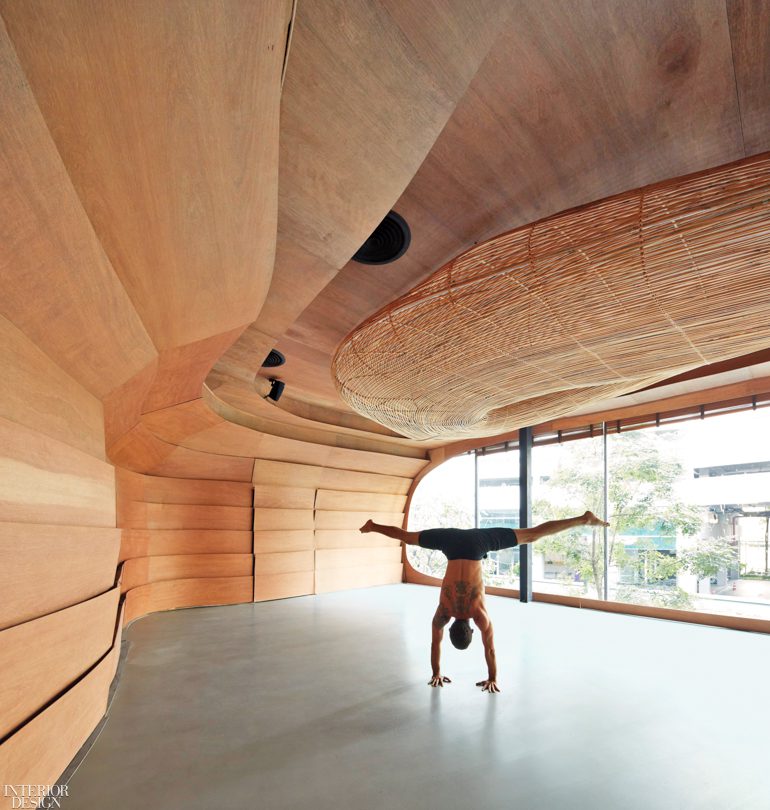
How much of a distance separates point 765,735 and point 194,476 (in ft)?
24.5

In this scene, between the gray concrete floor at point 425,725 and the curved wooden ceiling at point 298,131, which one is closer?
the curved wooden ceiling at point 298,131

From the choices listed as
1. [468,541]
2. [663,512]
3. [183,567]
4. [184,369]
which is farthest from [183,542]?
[663,512]

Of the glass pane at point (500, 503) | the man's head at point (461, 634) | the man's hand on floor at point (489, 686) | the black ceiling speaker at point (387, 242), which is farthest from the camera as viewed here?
the glass pane at point (500, 503)

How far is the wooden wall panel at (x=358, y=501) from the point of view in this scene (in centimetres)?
1006

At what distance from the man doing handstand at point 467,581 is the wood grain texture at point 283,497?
4.67m

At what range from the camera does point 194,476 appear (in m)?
8.16

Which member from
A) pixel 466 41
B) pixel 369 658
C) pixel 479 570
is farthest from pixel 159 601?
pixel 466 41

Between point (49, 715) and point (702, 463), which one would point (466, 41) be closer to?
point (49, 715)

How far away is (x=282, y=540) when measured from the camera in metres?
9.13

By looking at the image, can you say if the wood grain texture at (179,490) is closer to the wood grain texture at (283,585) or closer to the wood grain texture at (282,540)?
the wood grain texture at (282,540)

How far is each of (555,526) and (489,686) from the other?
150 cm

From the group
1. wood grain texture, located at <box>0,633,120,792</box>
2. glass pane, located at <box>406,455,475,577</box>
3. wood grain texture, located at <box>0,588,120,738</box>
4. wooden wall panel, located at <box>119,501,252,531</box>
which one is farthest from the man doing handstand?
glass pane, located at <box>406,455,475,577</box>

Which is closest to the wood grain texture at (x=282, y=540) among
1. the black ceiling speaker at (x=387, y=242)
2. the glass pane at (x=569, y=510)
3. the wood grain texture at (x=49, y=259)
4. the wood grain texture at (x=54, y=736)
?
the glass pane at (x=569, y=510)

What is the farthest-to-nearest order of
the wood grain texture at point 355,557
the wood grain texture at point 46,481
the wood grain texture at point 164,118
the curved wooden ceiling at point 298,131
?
A: 1. the wood grain texture at point 355,557
2. the wood grain texture at point 46,481
3. the curved wooden ceiling at point 298,131
4. the wood grain texture at point 164,118
